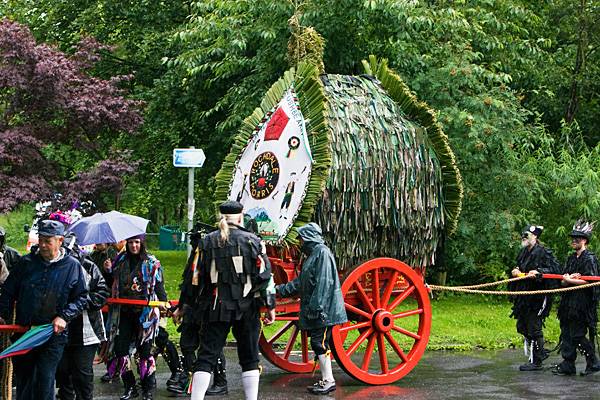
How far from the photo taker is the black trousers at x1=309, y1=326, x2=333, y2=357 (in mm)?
9383

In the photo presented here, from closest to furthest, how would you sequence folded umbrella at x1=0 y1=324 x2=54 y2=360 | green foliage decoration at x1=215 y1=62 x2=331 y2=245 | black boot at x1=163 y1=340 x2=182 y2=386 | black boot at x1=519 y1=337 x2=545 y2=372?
folded umbrella at x1=0 y1=324 x2=54 y2=360, green foliage decoration at x1=215 y1=62 x2=331 y2=245, black boot at x1=163 y1=340 x2=182 y2=386, black boot at x1=519 y1=337 x2=545 y2=372

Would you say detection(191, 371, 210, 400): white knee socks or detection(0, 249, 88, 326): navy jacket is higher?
detection(0, 249, 88, 326): navy jacket

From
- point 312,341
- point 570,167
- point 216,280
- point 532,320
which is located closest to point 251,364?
point 216,280

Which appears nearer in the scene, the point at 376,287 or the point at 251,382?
the point at 251,382

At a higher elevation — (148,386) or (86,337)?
(86,337)

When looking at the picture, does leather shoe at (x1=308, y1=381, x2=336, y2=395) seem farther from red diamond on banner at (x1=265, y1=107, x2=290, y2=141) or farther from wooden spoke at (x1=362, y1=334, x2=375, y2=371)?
red diamond on banner at (x1=265, y1=107, x2=290, y2=141)

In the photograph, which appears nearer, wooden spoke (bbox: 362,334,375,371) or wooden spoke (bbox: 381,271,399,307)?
wooden spoke (bbox: 362,334,375,371)

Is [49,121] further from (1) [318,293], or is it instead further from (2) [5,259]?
(1) [318,293]

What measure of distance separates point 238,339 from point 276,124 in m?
Result: 2.81

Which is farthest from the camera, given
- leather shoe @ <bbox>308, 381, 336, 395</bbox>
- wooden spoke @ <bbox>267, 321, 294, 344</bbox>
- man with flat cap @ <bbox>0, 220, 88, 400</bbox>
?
wooden spoke @ <bbox>267, 321, 294, 344</bbox>

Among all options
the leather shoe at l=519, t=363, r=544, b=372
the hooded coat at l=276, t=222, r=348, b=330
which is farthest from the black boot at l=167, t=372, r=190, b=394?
the leather shoe at l=519, t=363, r=544, b=372

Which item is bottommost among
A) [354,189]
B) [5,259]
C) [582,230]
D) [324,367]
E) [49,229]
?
[324,367]

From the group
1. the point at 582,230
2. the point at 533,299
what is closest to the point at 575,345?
the point at 533,299

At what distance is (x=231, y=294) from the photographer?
7844 mm
